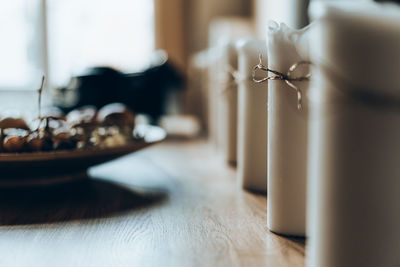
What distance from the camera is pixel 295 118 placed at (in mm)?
467

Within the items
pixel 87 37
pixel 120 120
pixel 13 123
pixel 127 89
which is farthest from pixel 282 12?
pixel 87 37

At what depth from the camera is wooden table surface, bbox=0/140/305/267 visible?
0.42 m

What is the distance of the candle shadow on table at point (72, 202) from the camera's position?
1.89ft

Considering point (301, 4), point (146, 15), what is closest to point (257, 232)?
point (301, 4)

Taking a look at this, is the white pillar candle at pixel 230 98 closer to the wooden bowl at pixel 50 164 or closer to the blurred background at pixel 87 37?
the wooden bowl at pixel 50 164

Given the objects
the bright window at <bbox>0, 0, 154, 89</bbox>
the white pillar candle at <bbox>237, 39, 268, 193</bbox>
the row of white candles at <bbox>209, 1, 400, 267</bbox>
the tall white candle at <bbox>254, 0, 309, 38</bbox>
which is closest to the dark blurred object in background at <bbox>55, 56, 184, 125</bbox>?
the tall white candle at <bbox>254, 0, 309, 38</bbox>

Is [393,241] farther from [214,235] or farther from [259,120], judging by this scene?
[259,120]

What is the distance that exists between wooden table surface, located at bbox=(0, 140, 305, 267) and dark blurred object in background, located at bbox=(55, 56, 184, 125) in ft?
3.33

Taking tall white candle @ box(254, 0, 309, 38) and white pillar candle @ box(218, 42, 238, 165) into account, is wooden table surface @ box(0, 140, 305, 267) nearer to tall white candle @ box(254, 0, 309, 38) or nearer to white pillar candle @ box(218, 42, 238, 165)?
white pillar candle @ box(218, 42, 238, 165)

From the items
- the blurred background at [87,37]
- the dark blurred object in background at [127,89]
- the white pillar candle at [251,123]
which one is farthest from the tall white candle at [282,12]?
the white pillar candle at [251,123]

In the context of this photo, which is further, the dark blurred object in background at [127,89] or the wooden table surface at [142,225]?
the dark blurred object in background at [127,89]

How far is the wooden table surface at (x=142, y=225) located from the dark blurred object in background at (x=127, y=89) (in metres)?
1.02

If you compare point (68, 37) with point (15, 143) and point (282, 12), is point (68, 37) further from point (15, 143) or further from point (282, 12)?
point (15, 143)

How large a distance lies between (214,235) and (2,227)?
0.98ft
